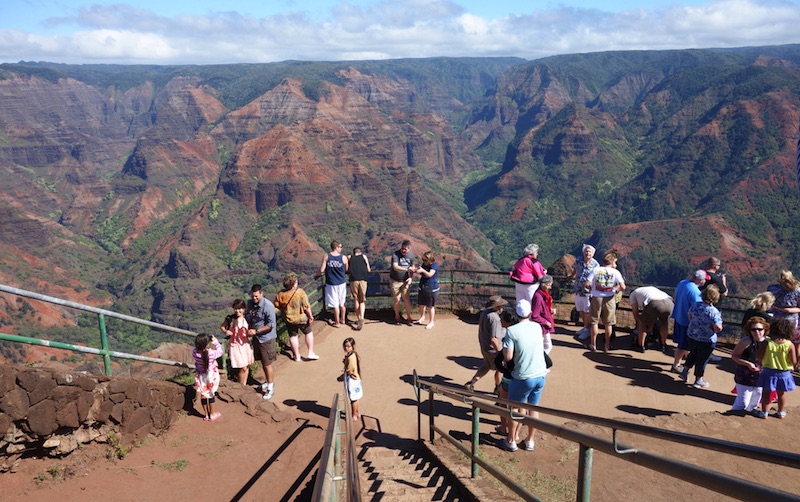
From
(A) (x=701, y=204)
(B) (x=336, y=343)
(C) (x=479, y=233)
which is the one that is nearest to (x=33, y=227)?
(C) (x=479, y=233)

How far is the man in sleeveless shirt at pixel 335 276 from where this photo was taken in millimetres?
11227

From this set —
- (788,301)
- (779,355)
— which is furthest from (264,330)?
(788,301)

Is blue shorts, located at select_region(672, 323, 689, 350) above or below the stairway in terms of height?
above

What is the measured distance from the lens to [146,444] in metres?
6.98

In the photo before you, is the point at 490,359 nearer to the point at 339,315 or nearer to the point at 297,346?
the point at 297,346

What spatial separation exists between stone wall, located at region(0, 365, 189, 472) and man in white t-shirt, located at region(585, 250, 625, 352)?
23.5 feet

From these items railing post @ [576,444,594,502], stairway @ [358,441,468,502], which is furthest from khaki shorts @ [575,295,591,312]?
railing post @ [576,444,594,502]

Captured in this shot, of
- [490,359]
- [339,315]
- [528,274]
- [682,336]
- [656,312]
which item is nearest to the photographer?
[490,359]

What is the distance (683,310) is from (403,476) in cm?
573

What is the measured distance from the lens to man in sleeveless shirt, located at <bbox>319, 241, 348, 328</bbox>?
36.8 feet

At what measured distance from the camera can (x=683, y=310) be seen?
941 cm

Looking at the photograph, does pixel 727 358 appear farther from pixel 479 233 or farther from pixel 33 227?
pixel 479 233

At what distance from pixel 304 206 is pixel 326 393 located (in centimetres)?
12925

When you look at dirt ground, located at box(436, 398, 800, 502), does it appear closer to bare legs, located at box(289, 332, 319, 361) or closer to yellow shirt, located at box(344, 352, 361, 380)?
yellow shirt, located at box(344, 352, 361, 380)
